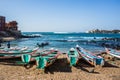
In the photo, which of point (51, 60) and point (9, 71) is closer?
point (9, 71)

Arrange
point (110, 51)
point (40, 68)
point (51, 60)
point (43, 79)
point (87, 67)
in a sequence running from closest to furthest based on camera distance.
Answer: point (43, 79)
point (40, 68)
point (51, 60)
point (87, 67)
point (110, 51)

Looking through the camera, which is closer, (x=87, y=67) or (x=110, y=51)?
(x=87, y=67)

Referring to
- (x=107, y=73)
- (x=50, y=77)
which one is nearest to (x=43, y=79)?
(x=50, y=77)

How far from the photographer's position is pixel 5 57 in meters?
19.1

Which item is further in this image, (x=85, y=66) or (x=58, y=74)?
(x=85, y=66)

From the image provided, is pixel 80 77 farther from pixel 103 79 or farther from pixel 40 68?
pixel 40 68

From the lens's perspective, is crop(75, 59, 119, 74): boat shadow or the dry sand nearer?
the dry sand

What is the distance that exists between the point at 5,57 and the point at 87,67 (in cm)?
766

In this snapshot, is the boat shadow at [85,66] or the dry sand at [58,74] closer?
the dry sand at [58,74]

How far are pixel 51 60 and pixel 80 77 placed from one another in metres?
3.45

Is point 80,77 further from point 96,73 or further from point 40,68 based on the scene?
point 40,68

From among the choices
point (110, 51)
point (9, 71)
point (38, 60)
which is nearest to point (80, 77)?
point (38, 60)

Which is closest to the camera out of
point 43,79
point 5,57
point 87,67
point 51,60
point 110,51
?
point 43,79

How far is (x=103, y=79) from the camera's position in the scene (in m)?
13.1
